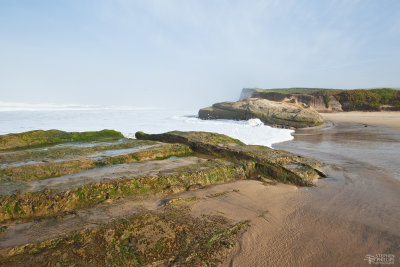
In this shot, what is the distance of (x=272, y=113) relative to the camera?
1702 centimetres

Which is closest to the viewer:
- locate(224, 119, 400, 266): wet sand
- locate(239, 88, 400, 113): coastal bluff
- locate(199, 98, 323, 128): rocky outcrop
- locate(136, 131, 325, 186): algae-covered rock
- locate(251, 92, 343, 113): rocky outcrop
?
locate(224, 119, 400, 266): wet sand

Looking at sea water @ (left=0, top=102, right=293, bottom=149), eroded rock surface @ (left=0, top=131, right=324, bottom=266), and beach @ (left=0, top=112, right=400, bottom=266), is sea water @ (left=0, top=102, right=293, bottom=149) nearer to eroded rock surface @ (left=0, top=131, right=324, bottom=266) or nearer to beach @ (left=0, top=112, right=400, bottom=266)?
eroded rock surface @ (left=0, top=131, right=324, bottom=266)

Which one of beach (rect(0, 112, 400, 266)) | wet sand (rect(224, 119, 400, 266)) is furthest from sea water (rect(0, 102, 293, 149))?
beach (rect(0, 112, 400, 266))

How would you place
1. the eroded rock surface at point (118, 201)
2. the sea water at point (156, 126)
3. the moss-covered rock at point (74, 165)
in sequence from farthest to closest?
the sea water at point (156, 126) → the moss-covered rock at point (74, 165) → the eroded rock surface at point (118, 201)

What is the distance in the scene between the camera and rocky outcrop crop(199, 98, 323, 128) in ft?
52.1

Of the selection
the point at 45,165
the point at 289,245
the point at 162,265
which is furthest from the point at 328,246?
the point at 45,165

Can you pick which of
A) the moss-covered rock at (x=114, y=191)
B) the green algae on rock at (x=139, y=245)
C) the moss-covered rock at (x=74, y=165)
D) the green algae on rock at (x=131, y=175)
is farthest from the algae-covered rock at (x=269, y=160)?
the green algae on rock at (x=139, y=245)

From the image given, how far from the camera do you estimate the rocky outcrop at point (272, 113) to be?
15875 millimetres

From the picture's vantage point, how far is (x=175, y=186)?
133 inches

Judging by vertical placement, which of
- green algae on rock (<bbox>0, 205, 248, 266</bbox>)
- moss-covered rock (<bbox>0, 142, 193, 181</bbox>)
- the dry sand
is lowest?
the dry sand

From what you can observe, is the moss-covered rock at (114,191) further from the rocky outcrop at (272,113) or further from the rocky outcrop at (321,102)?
the rocky outcrop at (321,102)

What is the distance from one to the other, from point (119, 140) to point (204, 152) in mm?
2248

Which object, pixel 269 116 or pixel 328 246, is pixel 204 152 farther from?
pixel 269 116

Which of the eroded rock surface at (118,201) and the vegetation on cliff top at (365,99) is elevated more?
the vegetation on cliff top at (365,99)
